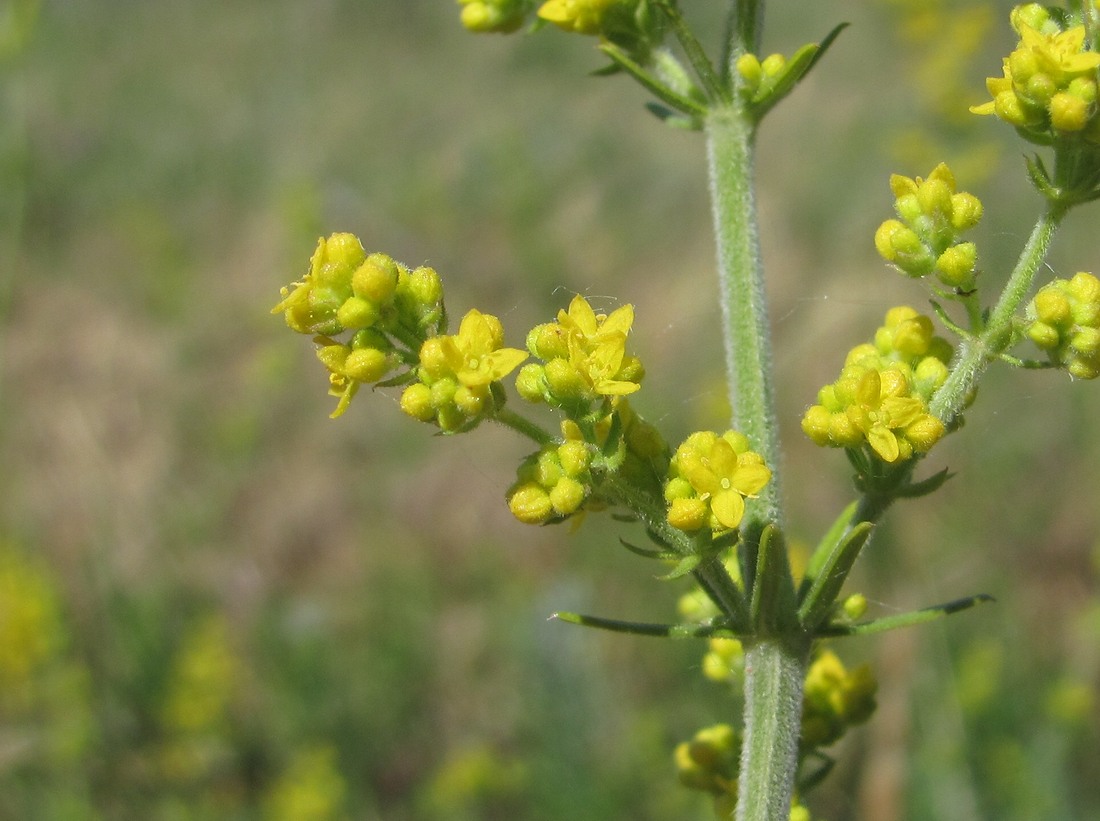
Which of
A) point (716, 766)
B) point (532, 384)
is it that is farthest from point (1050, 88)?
point (716, 766)

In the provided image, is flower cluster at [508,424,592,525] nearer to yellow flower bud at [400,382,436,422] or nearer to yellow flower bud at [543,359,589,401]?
yellow flower bud at [543,359,589,401]

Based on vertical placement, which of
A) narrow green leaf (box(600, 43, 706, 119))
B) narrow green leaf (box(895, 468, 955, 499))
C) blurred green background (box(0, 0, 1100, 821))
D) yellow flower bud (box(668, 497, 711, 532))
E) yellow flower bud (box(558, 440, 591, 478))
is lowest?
blurred green background (box(0, 0, 1100, 821))

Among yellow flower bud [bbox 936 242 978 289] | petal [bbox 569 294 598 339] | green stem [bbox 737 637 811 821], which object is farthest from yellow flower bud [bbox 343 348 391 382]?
yellow flower bud [bbox 936 242 978 289]

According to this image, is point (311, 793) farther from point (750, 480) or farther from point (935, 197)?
point (935, 197)

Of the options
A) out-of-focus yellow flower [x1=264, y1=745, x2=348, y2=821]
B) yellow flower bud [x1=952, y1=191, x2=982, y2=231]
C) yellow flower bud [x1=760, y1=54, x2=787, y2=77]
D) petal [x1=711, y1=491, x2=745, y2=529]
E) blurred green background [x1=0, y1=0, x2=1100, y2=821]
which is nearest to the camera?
petal [x1=711, y1=491, x2=745, y2=529]

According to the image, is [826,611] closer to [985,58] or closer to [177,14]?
[985,58]

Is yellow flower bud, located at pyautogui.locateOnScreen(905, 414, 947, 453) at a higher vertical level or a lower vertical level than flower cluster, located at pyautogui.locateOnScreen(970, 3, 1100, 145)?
lower
